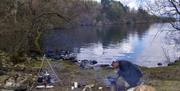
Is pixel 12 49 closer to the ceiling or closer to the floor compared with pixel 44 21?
closer to the floor

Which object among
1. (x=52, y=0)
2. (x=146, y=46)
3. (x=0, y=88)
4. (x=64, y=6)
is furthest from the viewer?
(x=146, y=46)

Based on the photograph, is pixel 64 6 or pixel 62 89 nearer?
pixel 62 89

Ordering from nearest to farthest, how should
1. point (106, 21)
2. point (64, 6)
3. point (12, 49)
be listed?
point (12, 49)
point (64, 6)
point (106, 21)

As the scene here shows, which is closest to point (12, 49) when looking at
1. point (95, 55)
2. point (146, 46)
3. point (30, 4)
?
point (30, 4)

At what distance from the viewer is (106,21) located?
102 m

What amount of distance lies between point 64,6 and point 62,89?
16265mm

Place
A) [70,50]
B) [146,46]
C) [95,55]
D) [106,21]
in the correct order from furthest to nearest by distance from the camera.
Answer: [106,21], [146,46], [70,50], [95,55]

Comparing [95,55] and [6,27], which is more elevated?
[6,27]

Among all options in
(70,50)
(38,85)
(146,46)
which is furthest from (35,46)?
(146,46)

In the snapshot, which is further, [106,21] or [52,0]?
[106,21]

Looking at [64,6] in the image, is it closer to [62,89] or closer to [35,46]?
[35,46]

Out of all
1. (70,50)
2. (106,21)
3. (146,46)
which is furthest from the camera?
(106,21)

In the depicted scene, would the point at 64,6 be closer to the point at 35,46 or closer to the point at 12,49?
the point at 35,46

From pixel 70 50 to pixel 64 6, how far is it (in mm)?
10837
